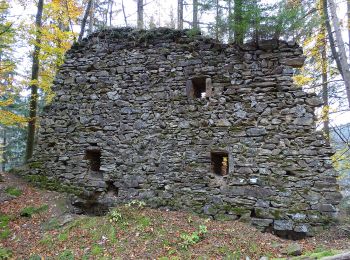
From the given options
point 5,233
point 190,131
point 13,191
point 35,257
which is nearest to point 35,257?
point 35,257

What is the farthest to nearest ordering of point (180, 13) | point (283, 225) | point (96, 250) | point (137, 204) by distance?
1. point (180, 13)
2. point (137, 204)
3. point (283, 225)
4. point (96, 250)

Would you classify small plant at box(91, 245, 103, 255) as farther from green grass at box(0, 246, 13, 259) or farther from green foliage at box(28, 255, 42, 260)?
green grass at box(0, 246, 13, 259)

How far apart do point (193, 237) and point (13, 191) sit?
15.1 ft

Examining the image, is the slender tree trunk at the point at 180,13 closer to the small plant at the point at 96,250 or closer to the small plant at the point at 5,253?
the small plant at the point at 96,250

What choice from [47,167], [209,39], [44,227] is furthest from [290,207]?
[47,167]

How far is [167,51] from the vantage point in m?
6.74

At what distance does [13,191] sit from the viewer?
6570mm

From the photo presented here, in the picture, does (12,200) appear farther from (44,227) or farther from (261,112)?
(261,112)

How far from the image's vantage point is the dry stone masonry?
5.61 meters

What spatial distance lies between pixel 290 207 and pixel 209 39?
165 inches

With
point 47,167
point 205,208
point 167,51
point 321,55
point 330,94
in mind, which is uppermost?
point 321,55

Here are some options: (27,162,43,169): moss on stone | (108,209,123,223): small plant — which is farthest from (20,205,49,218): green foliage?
(108,209,123,223): small plant

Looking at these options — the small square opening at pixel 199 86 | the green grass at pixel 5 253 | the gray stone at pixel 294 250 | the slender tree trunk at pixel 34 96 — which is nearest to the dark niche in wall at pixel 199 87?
the small square opening at pixel 199 86

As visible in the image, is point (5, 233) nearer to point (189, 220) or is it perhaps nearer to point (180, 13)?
point (189, 220)
